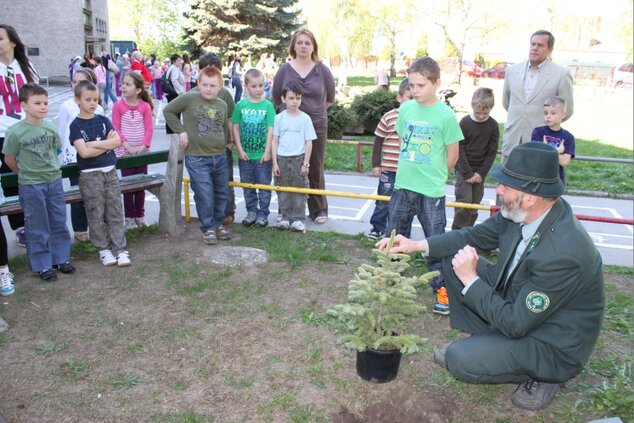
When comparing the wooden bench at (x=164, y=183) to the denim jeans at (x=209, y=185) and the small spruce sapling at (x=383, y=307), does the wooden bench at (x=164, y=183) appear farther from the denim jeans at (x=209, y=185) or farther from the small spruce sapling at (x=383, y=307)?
the small spruce sapling at (x=383, y=307)

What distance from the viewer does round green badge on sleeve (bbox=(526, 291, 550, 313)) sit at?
2783 mm

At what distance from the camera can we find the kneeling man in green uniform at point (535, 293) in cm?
281

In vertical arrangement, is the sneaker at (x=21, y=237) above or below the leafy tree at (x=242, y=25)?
below

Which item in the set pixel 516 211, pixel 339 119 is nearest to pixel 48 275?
pixel 516 211

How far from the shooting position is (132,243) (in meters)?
6.05

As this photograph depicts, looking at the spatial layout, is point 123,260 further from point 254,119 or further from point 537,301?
point 537,301

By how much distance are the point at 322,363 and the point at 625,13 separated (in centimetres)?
3931

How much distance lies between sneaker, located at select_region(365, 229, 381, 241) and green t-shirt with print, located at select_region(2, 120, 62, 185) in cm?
342

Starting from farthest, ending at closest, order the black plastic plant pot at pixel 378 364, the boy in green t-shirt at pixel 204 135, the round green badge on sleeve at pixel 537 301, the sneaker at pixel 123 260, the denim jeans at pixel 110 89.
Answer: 1. the denim jeans at pixel 110 89
2. the boy in green t-shirt at pixel 204 135
3. the sneaker at pixel 123 260
4. the black plastic plant pot at pixel 378 364
5. the round green badge on sleeve at pixel 537 301

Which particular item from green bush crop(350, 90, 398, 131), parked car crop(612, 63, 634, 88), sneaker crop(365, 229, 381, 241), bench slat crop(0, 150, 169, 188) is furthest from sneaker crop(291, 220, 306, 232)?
parked car crop(612, 63, 634, 88)

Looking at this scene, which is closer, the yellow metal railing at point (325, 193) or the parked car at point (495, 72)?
the yellow metal railing at point (325, 193)

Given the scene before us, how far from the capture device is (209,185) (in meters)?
6.04

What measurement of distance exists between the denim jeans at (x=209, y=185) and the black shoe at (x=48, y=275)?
1681 millimetres

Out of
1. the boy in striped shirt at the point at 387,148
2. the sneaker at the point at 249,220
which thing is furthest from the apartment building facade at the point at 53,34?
the boy in striped shirt at the point at 387,148
